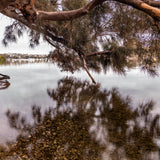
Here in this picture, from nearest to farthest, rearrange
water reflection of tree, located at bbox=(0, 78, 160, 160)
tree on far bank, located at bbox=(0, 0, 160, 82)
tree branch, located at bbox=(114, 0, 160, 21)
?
water reflection of tree, located at bbox=(0, 78, 160, 160), tree branch, located at bbox=(114, 0, 160, 21), tree on far bank, located at bbox=(0, 0, 160, 82)

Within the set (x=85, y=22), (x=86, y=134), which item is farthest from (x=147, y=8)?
(x=85, y=22)

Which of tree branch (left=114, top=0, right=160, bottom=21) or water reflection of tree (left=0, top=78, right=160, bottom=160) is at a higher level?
tree branch (left=114, top=0, right=160, bottom=21)

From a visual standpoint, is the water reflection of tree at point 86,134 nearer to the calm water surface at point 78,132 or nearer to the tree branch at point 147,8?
the calm water surface at point 78,132

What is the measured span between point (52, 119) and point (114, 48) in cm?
745

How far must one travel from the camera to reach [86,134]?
3.55 meters

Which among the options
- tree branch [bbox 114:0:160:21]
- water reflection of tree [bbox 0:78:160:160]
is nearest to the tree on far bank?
tree branch [bbox 114:0:160:21]

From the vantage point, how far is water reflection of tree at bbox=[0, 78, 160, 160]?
110 inches

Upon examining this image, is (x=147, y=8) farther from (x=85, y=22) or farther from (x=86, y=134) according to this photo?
(x=85, y=22)

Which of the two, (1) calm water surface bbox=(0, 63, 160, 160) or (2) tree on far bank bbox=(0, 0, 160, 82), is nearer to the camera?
(1) calm water surface bbox=(0, 63, 160, 160)

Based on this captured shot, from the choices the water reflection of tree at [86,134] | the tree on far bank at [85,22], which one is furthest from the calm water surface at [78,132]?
the tree on far bank at [85,22]

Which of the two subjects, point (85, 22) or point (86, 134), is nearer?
point (86, 134)

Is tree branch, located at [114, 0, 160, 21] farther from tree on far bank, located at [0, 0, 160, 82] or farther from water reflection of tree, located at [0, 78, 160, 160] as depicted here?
water reflection of tree, located at [0, 78, 160, 160]

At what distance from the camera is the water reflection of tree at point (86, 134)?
2.80m

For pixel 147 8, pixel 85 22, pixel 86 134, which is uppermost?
pixel 85 22
